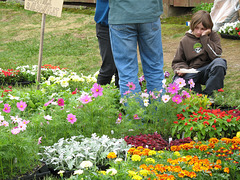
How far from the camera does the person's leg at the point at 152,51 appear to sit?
13.1 ft

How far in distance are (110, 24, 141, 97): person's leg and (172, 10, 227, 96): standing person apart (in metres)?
1.04

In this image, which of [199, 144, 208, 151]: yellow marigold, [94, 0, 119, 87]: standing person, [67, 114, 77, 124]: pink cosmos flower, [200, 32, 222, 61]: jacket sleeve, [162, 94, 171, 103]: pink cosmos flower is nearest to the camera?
[199, 144, 208, 151]: yellow marigold

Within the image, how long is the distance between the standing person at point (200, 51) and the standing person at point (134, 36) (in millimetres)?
866

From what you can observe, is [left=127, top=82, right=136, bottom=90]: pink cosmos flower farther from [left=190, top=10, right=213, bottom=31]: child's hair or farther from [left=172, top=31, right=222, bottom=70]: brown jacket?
[left=190, top=10, right=213, bottom=31]: child's hair

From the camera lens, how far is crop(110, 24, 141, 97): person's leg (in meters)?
3.95

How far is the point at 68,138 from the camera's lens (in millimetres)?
3354

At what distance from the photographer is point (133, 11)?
3.87 m

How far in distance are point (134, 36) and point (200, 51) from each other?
50.1 inches

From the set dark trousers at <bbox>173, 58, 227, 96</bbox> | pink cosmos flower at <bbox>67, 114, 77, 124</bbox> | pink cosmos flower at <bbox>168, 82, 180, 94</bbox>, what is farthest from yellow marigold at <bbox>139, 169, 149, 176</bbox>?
dark trousers at <bbox>173, 58, 227, 96</bbox>

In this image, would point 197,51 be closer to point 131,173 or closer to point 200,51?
point 200,51

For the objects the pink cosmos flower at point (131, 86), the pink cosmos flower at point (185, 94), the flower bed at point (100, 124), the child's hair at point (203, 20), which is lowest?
the flower bed at point (100, 124)

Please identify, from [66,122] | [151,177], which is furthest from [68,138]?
[151,177]

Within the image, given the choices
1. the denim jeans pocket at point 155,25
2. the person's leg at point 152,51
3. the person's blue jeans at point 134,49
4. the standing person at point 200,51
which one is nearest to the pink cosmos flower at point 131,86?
the person's blue jeans at point 134,49

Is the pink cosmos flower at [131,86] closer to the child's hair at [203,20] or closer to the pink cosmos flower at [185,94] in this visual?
the pink cosmos flower at [185,94]
